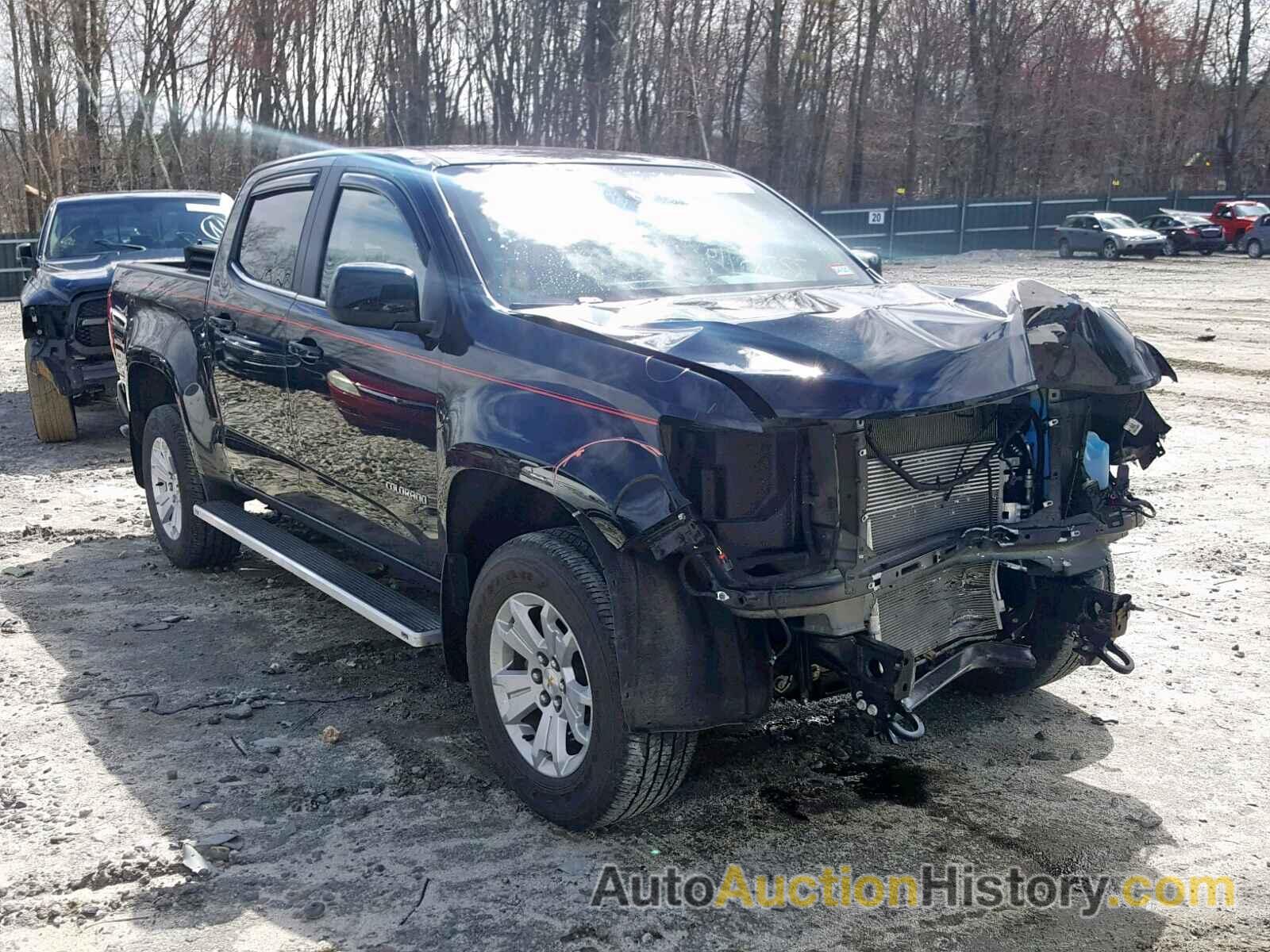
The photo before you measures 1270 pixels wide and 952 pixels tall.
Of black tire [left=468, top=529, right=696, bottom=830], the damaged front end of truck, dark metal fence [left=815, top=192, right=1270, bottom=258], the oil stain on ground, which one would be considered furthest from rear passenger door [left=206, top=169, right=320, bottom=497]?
dark metal fence [left=815, top=192, right=1270, bottom=258]

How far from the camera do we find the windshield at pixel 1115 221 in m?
36.9

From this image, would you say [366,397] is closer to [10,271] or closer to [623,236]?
[623,236]

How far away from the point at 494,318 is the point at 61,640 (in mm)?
3005

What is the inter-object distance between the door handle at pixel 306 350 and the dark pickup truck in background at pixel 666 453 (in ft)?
0.05

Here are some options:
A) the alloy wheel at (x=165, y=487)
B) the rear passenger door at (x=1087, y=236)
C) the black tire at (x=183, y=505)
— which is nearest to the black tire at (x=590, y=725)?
the black tire at (x=183, y=505)

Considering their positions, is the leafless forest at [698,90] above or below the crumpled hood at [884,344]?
above

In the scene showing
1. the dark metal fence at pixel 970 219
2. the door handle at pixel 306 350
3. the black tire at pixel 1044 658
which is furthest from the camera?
the dark metal fence at pixel 970 219

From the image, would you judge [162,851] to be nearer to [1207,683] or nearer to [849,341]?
[849,341]

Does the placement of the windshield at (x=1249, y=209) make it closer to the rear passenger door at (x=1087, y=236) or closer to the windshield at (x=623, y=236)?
the rear passenger door at (x=1087, y=236)

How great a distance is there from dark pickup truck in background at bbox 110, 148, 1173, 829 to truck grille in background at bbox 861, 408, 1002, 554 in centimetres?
1

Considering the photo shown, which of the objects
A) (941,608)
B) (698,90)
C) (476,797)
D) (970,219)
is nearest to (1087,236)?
(970,219)

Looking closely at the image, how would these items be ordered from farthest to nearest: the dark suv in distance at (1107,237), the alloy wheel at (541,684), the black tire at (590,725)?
the dark suv in distance at (1107,237) < the alloy wheel at (541,684) < the black tire at (590,725)

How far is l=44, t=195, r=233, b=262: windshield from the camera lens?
1163 centimetres

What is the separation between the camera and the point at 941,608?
381cm
